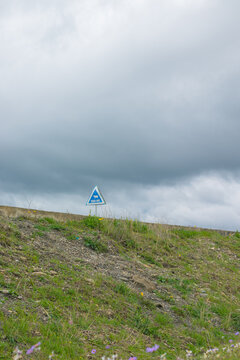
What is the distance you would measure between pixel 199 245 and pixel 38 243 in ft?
19.5

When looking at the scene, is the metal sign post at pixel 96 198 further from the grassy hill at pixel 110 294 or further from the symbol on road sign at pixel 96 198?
the grassy hill at pixel 110 294

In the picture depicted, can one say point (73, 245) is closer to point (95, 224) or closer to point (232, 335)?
point (95, 224)

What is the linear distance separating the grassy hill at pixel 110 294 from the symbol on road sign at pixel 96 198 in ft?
2.15

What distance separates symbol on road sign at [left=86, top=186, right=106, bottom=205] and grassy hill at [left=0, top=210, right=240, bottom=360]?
66 centimetres

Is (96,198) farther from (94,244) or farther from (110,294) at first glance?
(110,294)

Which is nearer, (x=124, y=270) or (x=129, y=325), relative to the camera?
(x=129, y=325)

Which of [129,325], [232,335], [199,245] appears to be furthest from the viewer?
[199,245]

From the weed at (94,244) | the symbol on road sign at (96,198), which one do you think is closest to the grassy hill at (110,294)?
the weed at (94,244)

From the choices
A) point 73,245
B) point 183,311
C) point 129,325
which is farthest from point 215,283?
point 129,325

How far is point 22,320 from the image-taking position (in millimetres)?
3848

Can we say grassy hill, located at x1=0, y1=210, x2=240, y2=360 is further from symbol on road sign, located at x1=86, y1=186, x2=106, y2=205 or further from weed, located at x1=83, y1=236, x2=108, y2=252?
symbol on road sign, located at x1=86, y1=186, x2=106, y2=205

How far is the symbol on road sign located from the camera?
10.9m

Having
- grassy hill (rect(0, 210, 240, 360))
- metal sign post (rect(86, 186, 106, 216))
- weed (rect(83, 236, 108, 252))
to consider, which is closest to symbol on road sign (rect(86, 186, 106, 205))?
metal sign post (rect(86, 186, 106, 216))

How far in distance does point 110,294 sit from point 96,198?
5.56 meters
